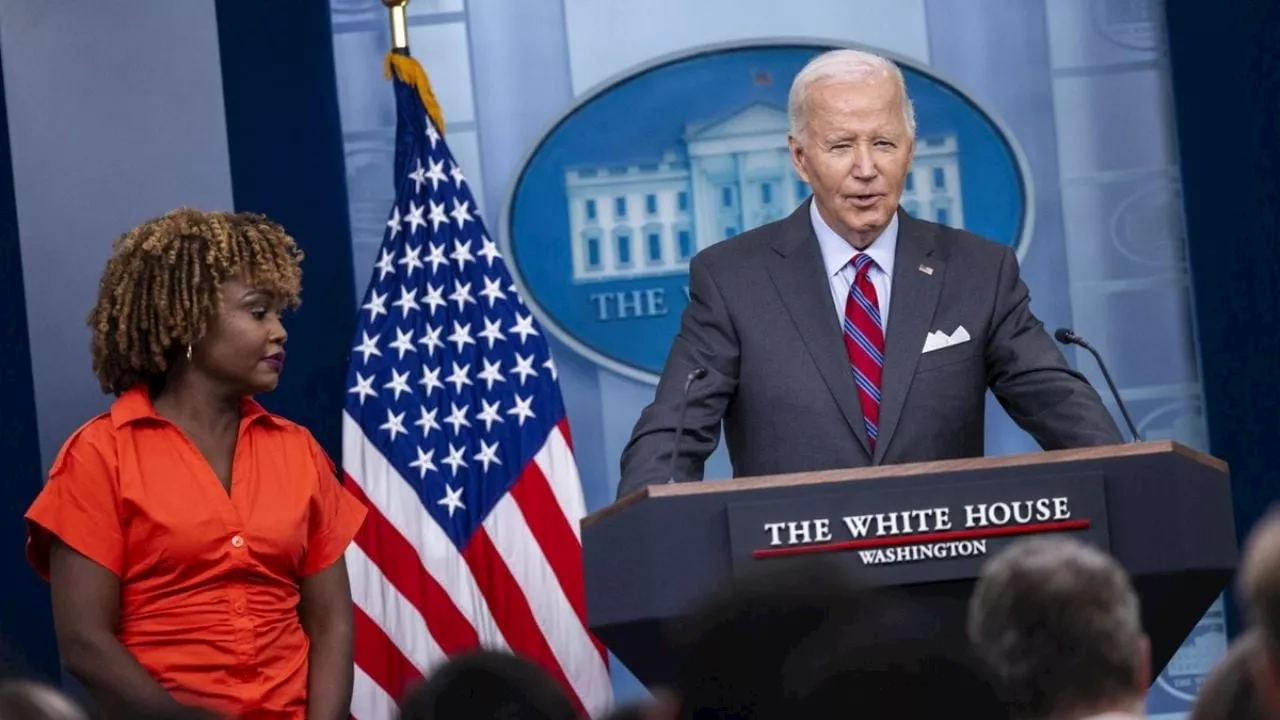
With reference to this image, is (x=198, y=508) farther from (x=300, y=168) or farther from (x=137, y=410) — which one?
(x=300, y=168)

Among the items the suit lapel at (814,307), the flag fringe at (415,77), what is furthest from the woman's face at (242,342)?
the flag fringe at (415,77)

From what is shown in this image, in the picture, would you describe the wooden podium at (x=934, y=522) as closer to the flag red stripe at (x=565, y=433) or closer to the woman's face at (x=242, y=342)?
the woman's face at (x=242, y=342)

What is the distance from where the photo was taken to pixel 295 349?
5613 millimetres

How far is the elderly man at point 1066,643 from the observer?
7.75 ft

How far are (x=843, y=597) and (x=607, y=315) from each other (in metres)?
3.43

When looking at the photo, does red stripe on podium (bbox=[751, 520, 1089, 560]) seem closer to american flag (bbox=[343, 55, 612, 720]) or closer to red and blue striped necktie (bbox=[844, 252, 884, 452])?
red and blue striped necktie (bbox=[844, 252, 884, 452])

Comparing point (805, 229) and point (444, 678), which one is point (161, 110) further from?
point (444, 678)

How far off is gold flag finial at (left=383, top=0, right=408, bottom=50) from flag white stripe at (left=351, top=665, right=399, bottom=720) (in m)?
1.60

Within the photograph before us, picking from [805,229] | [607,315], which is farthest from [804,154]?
[607,315]

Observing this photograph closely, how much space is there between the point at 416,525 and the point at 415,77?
1.17 meters

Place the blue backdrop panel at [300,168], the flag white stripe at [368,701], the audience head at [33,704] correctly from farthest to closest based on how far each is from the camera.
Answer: the blue backdrop panel at [300,168] < the flag white stripe at [368,701] < the audience head at [33,704]

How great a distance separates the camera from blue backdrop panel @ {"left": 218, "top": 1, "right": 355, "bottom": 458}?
5594 millimetres

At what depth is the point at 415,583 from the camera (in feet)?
17.5

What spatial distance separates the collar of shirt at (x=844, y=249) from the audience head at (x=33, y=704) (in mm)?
2274
